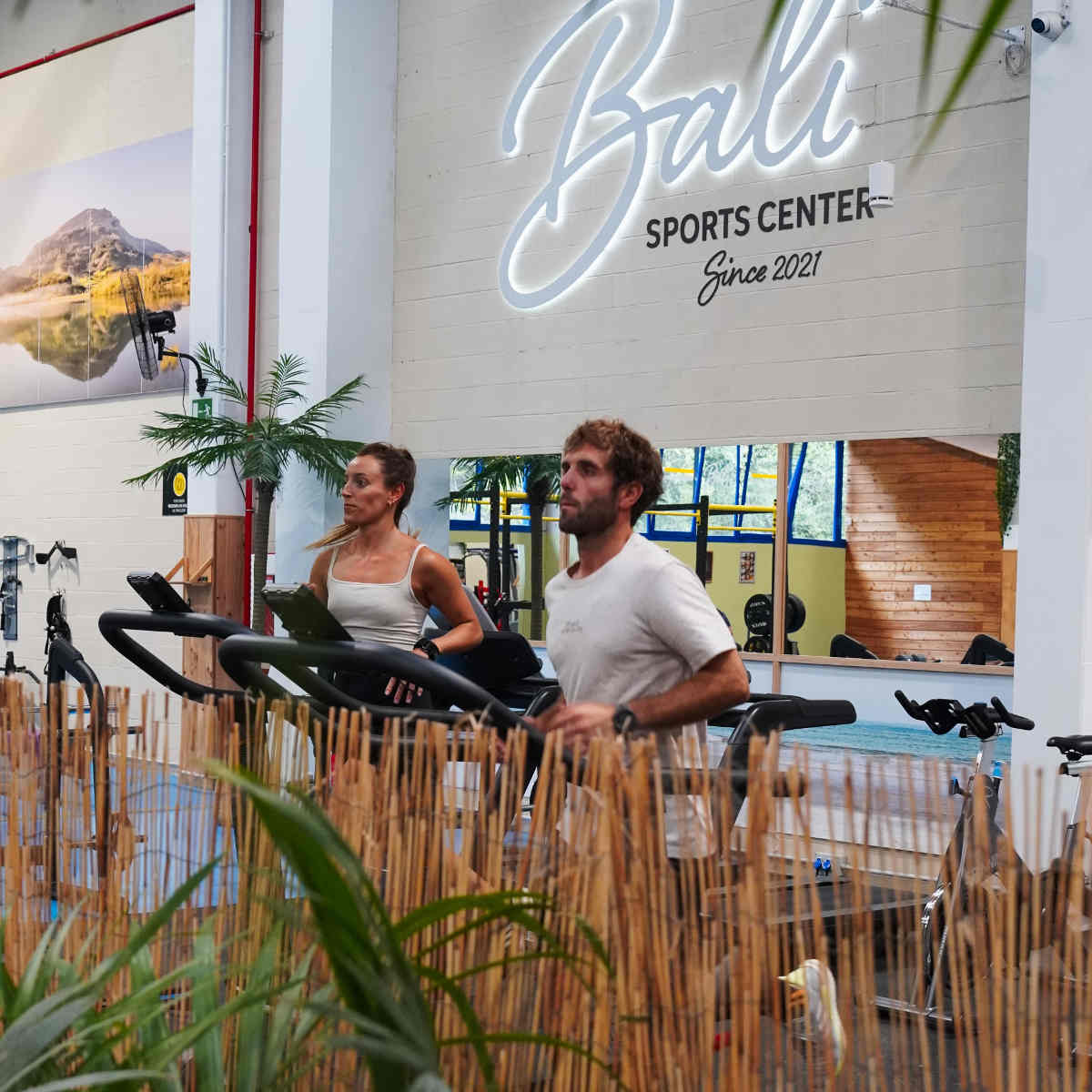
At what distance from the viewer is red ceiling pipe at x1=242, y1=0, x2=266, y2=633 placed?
858 centimetres

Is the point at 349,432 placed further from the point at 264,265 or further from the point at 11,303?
the point at 11,303

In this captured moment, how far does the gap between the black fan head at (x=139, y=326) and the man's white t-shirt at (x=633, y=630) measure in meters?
7.14

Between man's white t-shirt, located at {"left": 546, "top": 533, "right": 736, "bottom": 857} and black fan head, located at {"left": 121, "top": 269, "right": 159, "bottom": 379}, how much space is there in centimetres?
714

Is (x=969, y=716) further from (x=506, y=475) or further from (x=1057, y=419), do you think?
(x=506, y=475)

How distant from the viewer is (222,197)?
8609 millimetres

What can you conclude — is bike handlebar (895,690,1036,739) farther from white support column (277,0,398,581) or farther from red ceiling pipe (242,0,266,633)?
red ceiling pipe (242,0,266,633)

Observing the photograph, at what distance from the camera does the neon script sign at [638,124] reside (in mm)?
6379

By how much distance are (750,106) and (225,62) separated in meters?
3.59

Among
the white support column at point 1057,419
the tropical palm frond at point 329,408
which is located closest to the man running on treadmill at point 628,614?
the white support column at point 1057,419

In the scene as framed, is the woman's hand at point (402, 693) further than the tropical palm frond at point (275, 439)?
No

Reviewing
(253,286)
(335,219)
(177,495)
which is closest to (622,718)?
(335,219)

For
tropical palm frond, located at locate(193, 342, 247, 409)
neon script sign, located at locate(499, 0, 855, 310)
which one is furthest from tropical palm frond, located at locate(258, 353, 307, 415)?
neon script sign, located at locate(499, 0, 855, 310)

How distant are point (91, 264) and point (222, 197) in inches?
68.3

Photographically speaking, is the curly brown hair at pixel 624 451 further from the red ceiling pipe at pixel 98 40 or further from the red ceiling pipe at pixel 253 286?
the red ceiling pipe at pixel 98 40
